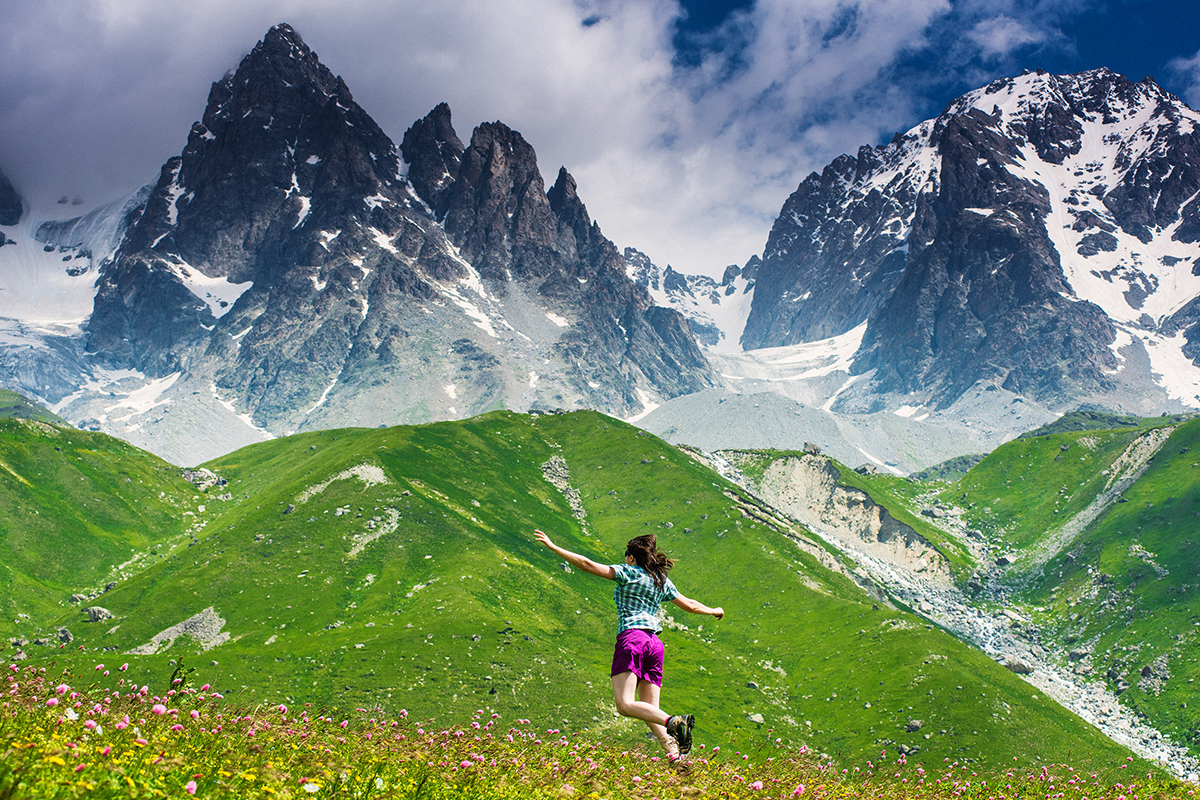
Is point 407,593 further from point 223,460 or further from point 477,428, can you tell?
point 223,460

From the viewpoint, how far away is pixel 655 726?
33.5ft

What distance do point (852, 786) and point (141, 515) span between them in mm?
113534

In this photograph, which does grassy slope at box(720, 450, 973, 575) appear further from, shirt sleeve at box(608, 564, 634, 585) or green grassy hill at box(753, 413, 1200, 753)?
shirt sleeve at box(608, 564, 634, 585)

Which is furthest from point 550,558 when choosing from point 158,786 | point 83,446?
point 158,786

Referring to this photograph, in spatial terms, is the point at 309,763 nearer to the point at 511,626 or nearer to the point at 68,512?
the point at 511,626

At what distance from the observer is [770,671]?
91.5m

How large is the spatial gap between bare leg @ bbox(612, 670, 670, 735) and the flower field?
0.73 meters

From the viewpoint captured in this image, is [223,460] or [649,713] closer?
[649,713]

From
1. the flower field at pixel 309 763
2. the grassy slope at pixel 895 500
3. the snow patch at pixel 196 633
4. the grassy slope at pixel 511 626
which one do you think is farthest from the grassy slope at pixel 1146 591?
the snow patch at pixel 196 633

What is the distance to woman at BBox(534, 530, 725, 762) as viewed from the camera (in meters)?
9.98

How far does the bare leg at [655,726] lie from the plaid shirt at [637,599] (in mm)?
808

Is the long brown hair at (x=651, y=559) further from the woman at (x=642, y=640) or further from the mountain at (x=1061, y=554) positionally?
the mountain at (x=1061, y=554)

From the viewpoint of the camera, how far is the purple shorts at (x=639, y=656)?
35.0 feet

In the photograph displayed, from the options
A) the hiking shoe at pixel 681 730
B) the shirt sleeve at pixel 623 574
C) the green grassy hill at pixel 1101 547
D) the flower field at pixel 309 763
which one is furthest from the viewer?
the green grassy hill at pixel 1101 547
